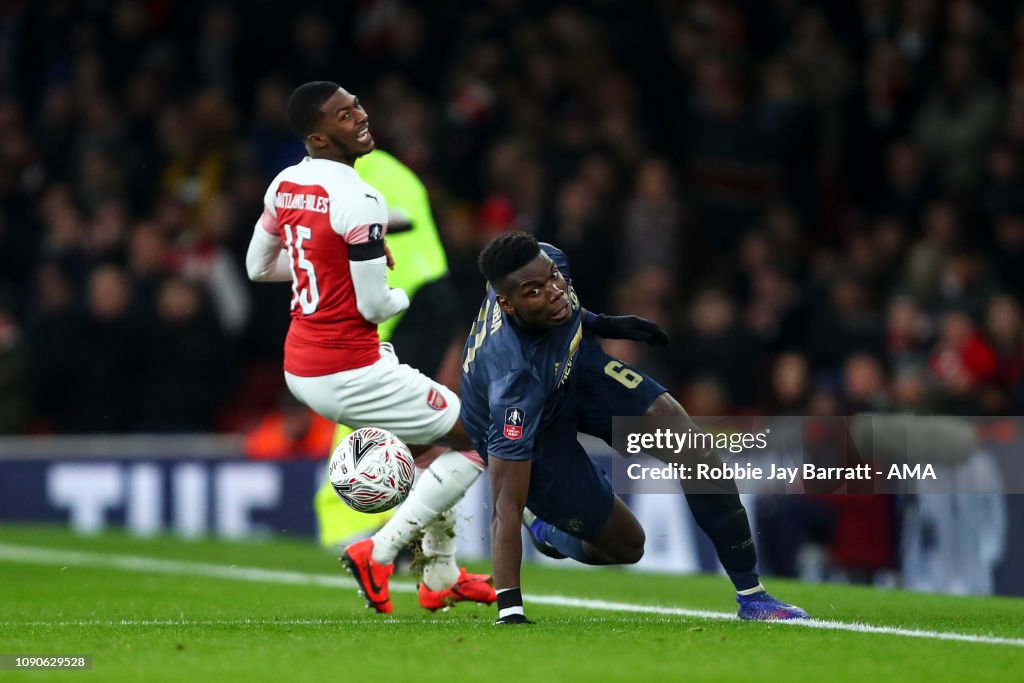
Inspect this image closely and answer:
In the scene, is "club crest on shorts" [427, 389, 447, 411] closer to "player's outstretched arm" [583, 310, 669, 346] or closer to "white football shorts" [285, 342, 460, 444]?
"white football shorts" [285, 342, 460, 444]

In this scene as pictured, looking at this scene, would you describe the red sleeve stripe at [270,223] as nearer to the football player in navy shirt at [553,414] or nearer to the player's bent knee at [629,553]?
the football player in navy shirt at [553,414]

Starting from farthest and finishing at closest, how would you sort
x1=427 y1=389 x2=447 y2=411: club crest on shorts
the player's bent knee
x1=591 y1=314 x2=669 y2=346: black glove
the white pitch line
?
x1=427 y1=389 x2=447 y2=411: club crest on shorts
the player's bent knee
x1=591 y1=314 x2=669 y2=346: black glove
the white pitch line

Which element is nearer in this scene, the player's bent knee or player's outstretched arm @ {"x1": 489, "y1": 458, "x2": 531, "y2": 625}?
player's outstretched arm @ {"x1": 489, "y1": 458, "x2": 531, "y2": 625}

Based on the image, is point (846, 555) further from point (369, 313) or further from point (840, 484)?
point (369, 313)

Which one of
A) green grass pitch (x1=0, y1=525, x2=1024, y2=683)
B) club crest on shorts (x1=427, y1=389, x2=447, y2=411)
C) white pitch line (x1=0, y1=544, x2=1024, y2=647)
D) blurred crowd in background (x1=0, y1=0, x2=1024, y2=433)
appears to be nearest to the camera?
green grass pitch (x1=0, y1=525, x2=1024, y2=683)

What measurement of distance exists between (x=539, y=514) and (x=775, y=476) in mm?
4260

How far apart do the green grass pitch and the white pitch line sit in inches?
1.8

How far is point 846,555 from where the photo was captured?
37.8ft

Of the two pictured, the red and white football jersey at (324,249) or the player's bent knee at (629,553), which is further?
the player's bent knee at (629,553)

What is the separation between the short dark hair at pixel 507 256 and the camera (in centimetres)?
665

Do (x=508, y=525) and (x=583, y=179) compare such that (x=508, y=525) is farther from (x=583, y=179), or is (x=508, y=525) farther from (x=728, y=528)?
(x=583, y=179)

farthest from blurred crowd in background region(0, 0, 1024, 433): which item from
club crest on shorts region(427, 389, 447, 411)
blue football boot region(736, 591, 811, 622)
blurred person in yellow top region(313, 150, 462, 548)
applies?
blue football boot region(736, 591, 811, 622)

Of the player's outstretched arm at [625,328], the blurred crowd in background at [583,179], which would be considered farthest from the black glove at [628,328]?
the blurred crowd in background at [583,179]

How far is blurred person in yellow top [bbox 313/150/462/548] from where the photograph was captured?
8961mm
